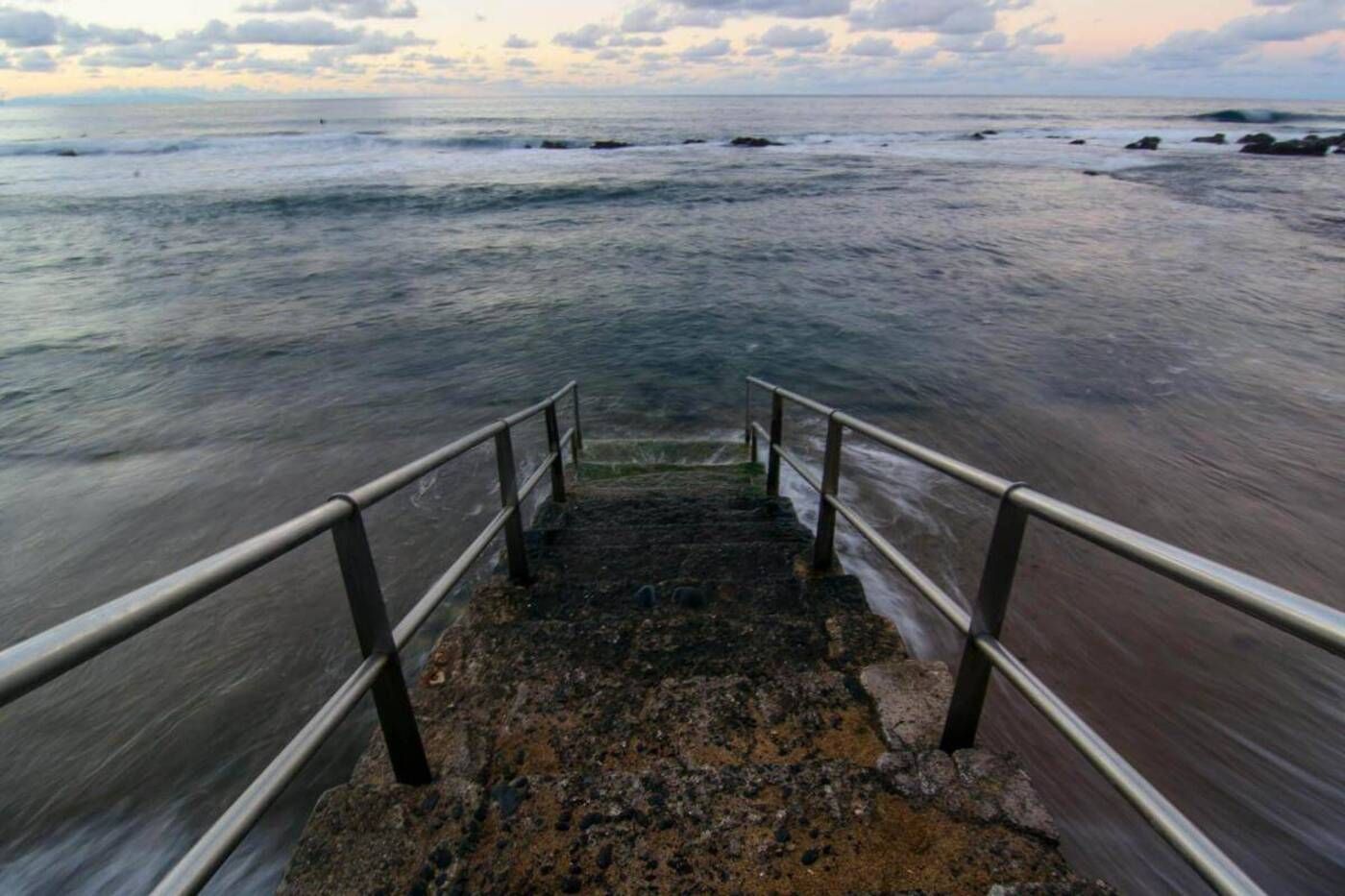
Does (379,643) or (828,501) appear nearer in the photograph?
(379,643)

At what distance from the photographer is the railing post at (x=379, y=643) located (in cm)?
179

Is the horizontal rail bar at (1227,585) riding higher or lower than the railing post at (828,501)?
higher

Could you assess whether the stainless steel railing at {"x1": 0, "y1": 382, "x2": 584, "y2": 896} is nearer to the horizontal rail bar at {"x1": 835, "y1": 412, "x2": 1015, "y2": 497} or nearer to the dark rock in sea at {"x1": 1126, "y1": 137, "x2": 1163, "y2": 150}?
the horizontal rail bar at {"x1": 835, "y1": 412, "x2": 1015, "y2": 497}

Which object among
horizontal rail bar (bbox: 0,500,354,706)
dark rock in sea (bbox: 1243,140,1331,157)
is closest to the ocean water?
horizontal rail bar (bbox: 0,500,354,706)

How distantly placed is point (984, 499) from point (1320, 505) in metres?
3.20

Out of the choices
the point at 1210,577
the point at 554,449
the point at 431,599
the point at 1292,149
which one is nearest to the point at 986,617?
the point at 1210,577

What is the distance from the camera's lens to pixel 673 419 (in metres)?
9.73

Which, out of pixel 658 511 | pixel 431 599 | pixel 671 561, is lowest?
pixel 658 511

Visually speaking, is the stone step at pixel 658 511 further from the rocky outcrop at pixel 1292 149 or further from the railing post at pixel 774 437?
the rocky outcrop at pixel 1292 149

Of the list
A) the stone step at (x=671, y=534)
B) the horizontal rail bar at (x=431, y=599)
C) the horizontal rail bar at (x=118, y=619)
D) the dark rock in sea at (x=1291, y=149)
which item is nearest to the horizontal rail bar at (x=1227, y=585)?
the horizontal rail bar at (x=118, y=619)

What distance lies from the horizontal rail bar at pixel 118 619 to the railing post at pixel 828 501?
238cm

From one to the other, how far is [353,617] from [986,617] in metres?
1.80

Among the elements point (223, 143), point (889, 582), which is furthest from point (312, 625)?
point (223, 143)

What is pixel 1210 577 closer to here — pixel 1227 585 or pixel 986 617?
pixel 1227 585
